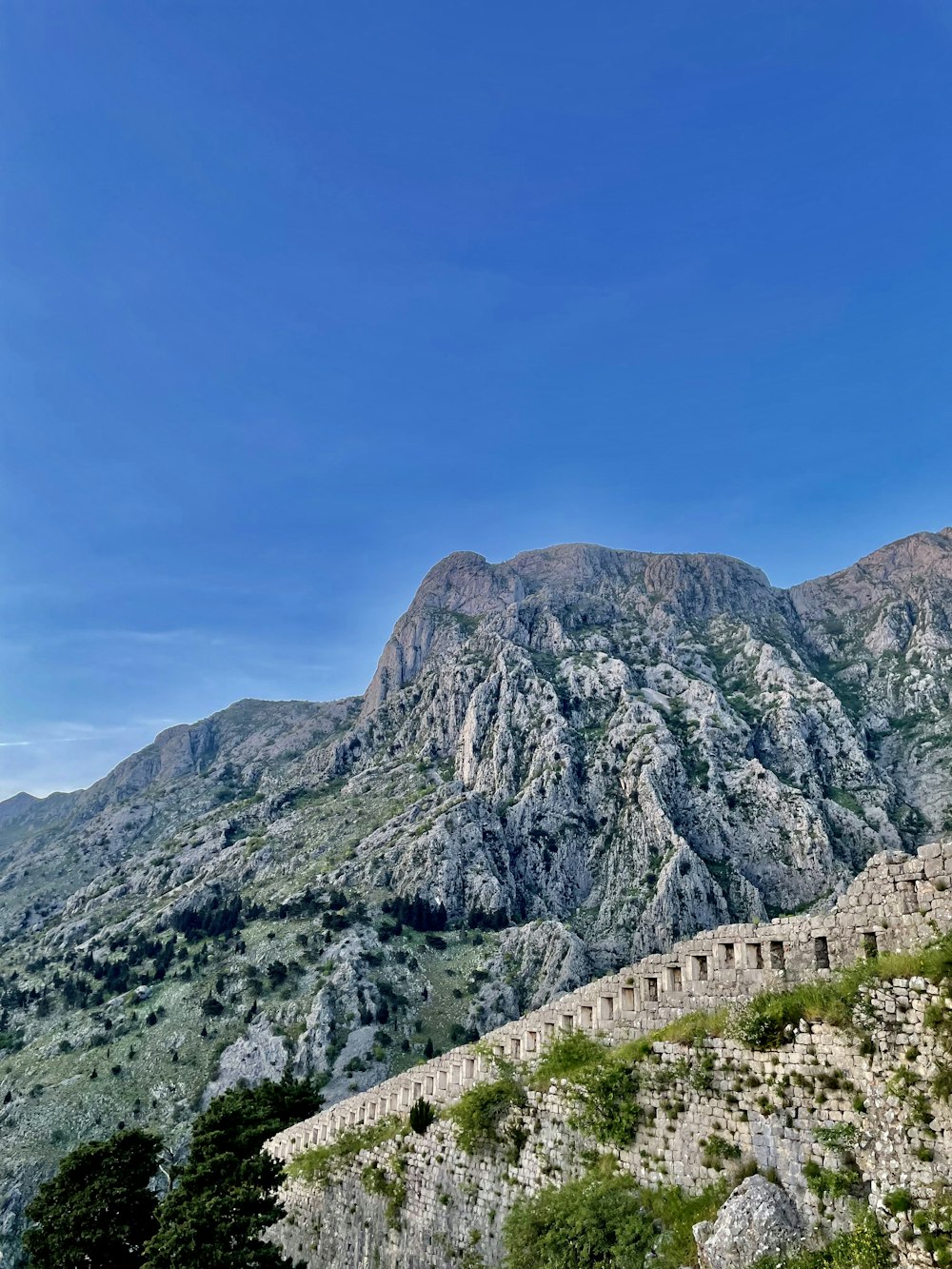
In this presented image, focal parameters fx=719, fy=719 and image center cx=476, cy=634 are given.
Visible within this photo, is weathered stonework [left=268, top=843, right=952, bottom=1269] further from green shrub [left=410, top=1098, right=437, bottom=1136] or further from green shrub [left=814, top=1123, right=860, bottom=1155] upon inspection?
green shrub [left=410, top=1098, right=437, bottom=1136]

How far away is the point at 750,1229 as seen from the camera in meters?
9.95

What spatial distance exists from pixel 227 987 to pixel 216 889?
3777 cm

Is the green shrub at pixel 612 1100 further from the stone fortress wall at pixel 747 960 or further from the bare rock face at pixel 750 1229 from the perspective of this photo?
the bare rock face at pixel 750 1229

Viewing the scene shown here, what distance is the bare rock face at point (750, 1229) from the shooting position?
9711 mm

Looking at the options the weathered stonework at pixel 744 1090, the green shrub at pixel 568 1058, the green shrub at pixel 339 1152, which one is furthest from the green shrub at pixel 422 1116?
the green shrub at pixel 568 1058

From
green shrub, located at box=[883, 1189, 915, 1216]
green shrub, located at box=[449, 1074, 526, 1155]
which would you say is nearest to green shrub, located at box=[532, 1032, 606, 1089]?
green shrub, located at box=[449, 1074, 526, 1155]

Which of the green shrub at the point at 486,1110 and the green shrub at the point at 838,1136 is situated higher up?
the green shrub at the point at 838,1136

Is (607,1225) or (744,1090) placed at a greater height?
(744,1090)

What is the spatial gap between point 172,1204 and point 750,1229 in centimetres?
1688

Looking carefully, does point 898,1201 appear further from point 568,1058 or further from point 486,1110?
point 486,1110

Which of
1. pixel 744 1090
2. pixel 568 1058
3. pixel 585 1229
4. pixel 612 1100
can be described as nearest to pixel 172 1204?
pixel 568 1058

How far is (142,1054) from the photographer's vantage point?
3622 inches

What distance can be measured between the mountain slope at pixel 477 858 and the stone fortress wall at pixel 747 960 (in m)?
80.9

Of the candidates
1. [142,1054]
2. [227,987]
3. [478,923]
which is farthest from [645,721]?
[142,1054]
